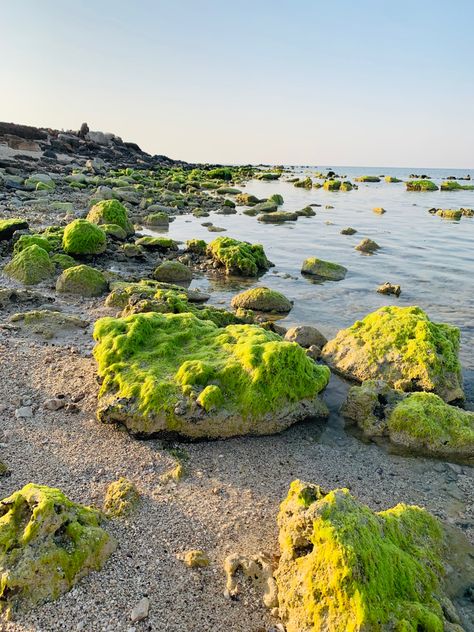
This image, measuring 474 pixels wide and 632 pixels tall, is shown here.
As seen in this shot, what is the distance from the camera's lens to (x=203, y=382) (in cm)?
670

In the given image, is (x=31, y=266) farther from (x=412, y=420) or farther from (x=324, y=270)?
(x=412, y=420)

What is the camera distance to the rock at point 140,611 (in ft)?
12.3

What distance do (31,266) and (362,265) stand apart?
465 inches

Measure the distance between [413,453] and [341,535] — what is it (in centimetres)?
318

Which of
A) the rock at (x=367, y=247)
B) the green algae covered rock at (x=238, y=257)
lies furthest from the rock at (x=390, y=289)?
the rock at (x=367, y=247)

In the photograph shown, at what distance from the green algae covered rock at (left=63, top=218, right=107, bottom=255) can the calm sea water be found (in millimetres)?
3414

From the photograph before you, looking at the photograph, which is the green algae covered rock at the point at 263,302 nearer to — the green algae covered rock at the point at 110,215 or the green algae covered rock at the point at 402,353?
the green algae covered rock at the point at 402,353

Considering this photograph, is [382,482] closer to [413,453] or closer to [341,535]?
[413,453]

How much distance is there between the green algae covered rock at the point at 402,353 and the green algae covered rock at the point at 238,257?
7082 mm

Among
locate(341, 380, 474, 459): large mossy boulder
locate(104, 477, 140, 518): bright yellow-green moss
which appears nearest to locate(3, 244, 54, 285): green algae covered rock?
locate(104, 477, 140, 518): bright yellow-green moss

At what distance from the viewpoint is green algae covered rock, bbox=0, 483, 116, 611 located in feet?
12.3

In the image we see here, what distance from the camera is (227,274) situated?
634 inches

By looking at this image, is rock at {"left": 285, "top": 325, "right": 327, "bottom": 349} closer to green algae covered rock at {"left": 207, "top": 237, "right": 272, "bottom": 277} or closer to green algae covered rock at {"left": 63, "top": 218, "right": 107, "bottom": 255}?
green algae covered rock at {"left": 207, "top": 237, "right": 272, "bottom": 277}

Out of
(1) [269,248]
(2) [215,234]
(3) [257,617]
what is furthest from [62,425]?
(2) [215,234]
